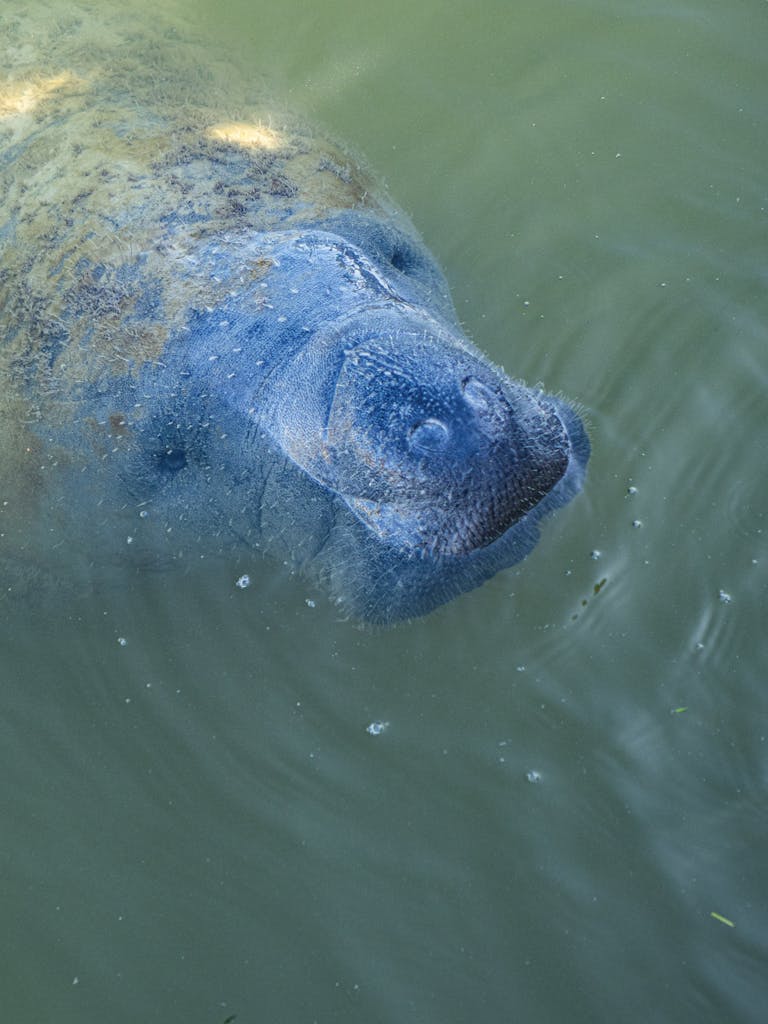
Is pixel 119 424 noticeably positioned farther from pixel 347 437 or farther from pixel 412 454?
pixel 412 454

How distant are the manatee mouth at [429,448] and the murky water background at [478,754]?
95 centimetres

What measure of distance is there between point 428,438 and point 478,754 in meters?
1.45

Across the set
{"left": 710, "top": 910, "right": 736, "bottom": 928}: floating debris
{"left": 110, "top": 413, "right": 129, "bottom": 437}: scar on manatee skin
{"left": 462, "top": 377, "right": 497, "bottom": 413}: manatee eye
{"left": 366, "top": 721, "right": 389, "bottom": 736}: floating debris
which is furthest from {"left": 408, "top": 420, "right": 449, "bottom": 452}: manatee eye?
{"left": 710, "top": 910, "right": 736, "bottom": 928}: floating debris

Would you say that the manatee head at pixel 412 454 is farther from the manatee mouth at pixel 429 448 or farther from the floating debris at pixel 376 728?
the floating debris at pixel 376 728

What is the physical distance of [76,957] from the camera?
3375 mm

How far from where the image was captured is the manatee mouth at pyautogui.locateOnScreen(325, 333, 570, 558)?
8.61 feet

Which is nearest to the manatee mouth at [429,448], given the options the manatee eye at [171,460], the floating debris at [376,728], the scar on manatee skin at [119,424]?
the manatee eye at [171,460]

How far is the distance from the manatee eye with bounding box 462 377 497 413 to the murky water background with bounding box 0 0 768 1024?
123cm

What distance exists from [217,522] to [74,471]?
0.54m

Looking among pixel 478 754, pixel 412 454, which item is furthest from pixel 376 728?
pixel 412 454

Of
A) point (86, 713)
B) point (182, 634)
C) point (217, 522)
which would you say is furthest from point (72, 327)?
point (86, 713)

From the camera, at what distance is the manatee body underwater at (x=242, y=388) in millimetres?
2750

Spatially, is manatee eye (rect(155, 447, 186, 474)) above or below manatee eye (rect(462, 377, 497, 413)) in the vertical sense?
below

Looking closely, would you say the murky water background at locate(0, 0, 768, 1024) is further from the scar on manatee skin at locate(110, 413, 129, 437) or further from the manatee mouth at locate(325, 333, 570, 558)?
the manatee mouth at locate(325, 333, 570, 558)
